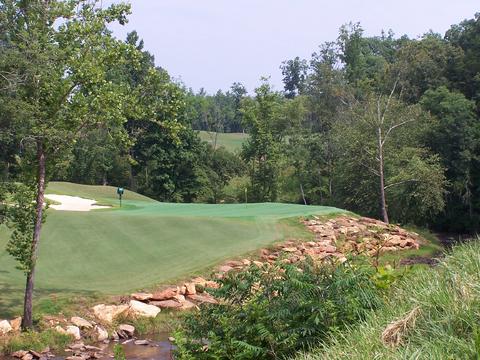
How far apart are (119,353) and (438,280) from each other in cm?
326

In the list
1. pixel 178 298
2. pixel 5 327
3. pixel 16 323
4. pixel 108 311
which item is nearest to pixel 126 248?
pixel 178 298

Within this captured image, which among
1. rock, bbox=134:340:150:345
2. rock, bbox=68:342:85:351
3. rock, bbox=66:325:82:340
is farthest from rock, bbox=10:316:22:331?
rock, bbox=134:340:150:345

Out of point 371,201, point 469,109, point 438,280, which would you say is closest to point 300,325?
point 438,280

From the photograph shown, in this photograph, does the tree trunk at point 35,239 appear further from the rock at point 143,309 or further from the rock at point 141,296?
the rock at point 141,296

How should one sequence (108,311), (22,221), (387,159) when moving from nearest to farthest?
(22,221) → (108,311) → (387,159)

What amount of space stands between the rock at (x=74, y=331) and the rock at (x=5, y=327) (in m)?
1.32

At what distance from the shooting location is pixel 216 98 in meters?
140

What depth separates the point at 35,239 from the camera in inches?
552

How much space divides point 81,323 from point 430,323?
11.3 meters

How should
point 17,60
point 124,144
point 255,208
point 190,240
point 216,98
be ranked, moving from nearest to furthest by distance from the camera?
point 17,60
point 124,144
point 190,240
point 255,208
point 216,98

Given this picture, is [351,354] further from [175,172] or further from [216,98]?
[216,98]

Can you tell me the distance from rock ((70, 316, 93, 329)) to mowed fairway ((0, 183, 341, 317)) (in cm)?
152

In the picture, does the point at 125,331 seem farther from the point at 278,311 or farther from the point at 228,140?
the point at 228,140

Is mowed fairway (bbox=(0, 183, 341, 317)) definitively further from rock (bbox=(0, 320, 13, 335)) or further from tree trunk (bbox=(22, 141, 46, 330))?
tree trunk (bbox=(22, 141, 46, 330))
